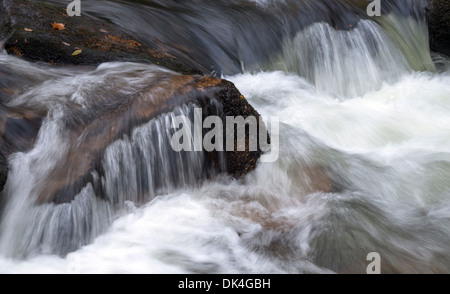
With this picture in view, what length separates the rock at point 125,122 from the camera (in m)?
3.63

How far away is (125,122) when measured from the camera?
3.87 m

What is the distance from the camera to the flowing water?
3512 mm

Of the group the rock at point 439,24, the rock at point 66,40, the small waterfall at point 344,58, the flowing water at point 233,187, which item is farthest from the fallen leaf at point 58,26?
the rock at point 439,24

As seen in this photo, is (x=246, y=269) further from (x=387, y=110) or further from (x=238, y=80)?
(x=387, y=110)

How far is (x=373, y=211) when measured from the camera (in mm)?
4188

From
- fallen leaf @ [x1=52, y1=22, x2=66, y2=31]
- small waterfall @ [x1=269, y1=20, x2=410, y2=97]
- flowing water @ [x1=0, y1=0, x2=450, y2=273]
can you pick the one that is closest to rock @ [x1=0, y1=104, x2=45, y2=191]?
flowing water @ [x1=0, y1=0, x2=450, y2=273]

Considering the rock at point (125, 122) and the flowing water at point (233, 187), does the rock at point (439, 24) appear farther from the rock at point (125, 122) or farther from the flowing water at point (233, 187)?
the rock at point (125, 122)

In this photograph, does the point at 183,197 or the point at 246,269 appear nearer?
the point at 246,269

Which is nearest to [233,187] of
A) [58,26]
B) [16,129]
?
[16,129]

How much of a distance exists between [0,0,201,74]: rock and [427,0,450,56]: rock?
460 centimetres

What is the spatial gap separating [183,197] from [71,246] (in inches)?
36.0

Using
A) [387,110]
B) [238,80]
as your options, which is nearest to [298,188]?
[238,80]

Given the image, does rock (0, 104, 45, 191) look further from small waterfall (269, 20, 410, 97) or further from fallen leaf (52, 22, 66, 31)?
small waterfall (269, 20, 410, 97)
